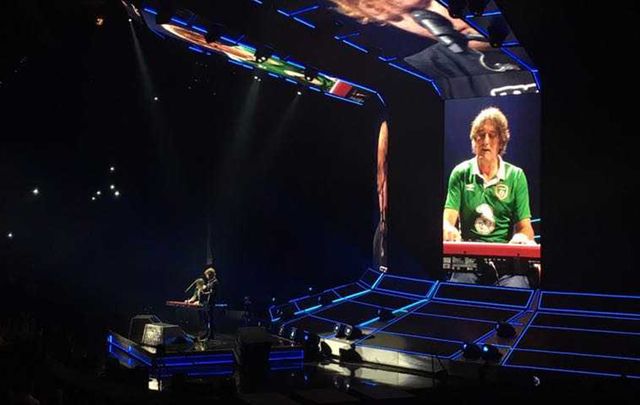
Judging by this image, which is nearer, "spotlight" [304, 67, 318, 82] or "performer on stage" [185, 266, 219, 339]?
"performer on stage" [185, 266, 219, 339]

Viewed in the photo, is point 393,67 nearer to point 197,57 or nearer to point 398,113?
point 398,113

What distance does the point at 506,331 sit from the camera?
453 inches

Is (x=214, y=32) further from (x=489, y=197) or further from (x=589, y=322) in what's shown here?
(x=589, y=322)

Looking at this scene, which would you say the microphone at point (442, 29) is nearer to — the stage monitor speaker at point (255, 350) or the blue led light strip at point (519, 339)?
the blue led light strip at point (519, 339)

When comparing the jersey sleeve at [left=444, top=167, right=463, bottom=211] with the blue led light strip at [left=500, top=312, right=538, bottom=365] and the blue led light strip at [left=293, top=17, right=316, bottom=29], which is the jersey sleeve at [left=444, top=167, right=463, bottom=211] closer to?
the blue led light strip at [left=500, top=312, right=538, bottom=365]

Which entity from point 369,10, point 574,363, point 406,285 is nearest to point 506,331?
point 574,363

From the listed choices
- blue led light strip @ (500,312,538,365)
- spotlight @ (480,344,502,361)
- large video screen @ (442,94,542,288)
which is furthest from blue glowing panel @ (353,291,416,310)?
spotlight @ (480,344,502,361)

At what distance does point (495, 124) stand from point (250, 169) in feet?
24.3

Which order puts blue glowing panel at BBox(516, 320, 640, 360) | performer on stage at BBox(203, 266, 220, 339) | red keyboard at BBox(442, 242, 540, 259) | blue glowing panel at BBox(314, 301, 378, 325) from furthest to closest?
blue glowing panel at BBox(314, 301, 378, 325)
performer on stage at BBox(203, 266, 220, 339)
red keyboard at BBox(442, 242, 540, 259)
blue glowing panel at BBox(516, 320, 640, 360)

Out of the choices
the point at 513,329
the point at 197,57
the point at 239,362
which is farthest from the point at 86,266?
the point at 513,329

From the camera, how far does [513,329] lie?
11.5 m

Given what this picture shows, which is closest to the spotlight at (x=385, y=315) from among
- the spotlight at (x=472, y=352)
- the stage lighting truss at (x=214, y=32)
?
the spotlight at (x=472, y=352)

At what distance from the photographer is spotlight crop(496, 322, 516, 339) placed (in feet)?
37.6

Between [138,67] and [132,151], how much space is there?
7.32ft
